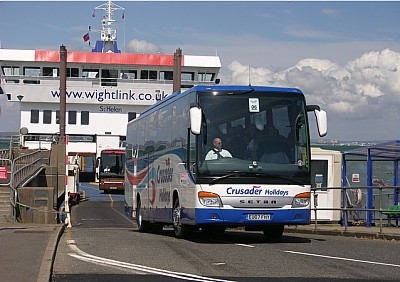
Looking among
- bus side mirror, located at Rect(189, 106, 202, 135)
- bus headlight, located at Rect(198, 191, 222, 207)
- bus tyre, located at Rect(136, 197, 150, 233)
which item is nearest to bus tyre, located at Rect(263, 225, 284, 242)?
bus headlight, located at Rect(198, 191, 222, 207)

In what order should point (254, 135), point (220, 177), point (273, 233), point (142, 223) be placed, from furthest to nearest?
point (142, 223) < point (273, 233) < point (254, 135) < point (220, 177)

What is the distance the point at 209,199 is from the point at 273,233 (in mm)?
2359

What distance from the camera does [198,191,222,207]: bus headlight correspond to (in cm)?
1497

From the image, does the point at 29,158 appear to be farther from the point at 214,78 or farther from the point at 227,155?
the point at 214,78

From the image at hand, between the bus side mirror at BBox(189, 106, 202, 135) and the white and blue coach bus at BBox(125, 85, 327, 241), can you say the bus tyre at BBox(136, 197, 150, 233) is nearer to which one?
the white and blue coach bus at BBox(125, 85, 327, 241)

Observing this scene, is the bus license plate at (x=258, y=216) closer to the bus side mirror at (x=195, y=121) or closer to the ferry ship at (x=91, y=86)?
the bus side mirror at (x=195, y=121)

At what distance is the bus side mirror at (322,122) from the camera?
1499cm

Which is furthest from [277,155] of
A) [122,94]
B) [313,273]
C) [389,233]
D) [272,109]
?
[122,94]

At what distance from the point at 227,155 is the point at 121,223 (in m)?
19.5

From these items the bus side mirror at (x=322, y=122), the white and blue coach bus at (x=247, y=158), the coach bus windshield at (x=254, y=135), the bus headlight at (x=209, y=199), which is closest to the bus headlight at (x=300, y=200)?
the white and blue coach bus at (x=247, y=158)

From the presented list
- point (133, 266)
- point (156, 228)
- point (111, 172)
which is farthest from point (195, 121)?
point (111, 172)

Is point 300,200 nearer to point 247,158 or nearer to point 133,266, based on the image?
point 247,158

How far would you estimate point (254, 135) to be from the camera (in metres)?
15.3

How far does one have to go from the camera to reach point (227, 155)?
15.1 metres
